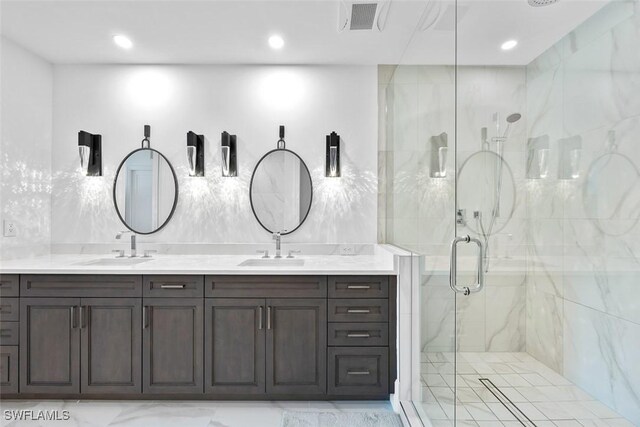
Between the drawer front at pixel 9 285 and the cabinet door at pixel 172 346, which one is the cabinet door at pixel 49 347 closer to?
the drawer front at pixel 9 285

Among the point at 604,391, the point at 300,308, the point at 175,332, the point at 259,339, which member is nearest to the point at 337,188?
the point at 300,308

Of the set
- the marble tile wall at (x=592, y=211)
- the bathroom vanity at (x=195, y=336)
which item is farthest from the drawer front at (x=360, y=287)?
the marble tile wall at (x=592, y=211)

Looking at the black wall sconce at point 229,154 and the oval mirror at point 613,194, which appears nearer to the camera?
the oval mirror at point 613,194

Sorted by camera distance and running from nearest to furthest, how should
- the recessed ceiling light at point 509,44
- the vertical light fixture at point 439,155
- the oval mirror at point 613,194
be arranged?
1. the oval mirror at point 613,194
2. the recessed ceiling light at point 509,44
3. the vertical light fixture at point 439,155

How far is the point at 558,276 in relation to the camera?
3.56 feet

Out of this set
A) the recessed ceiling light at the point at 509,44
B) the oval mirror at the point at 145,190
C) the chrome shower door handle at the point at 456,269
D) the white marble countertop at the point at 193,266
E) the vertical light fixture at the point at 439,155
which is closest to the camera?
the recessed ceiling light at the point at 509,44

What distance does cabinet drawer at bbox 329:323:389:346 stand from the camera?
225cm

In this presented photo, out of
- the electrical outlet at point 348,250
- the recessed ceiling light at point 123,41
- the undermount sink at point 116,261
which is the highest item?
the recessed ceiling light at point 123,41

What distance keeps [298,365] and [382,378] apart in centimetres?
52

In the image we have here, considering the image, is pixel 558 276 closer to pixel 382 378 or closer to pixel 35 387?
pixel 382 378

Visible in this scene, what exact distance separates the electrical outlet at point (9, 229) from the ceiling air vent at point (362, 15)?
2.66 metres

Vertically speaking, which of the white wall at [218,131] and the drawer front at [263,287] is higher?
the white wall at [218,131]

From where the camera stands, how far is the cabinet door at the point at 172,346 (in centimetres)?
224

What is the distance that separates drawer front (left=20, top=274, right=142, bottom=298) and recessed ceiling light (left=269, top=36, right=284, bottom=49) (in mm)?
1836
